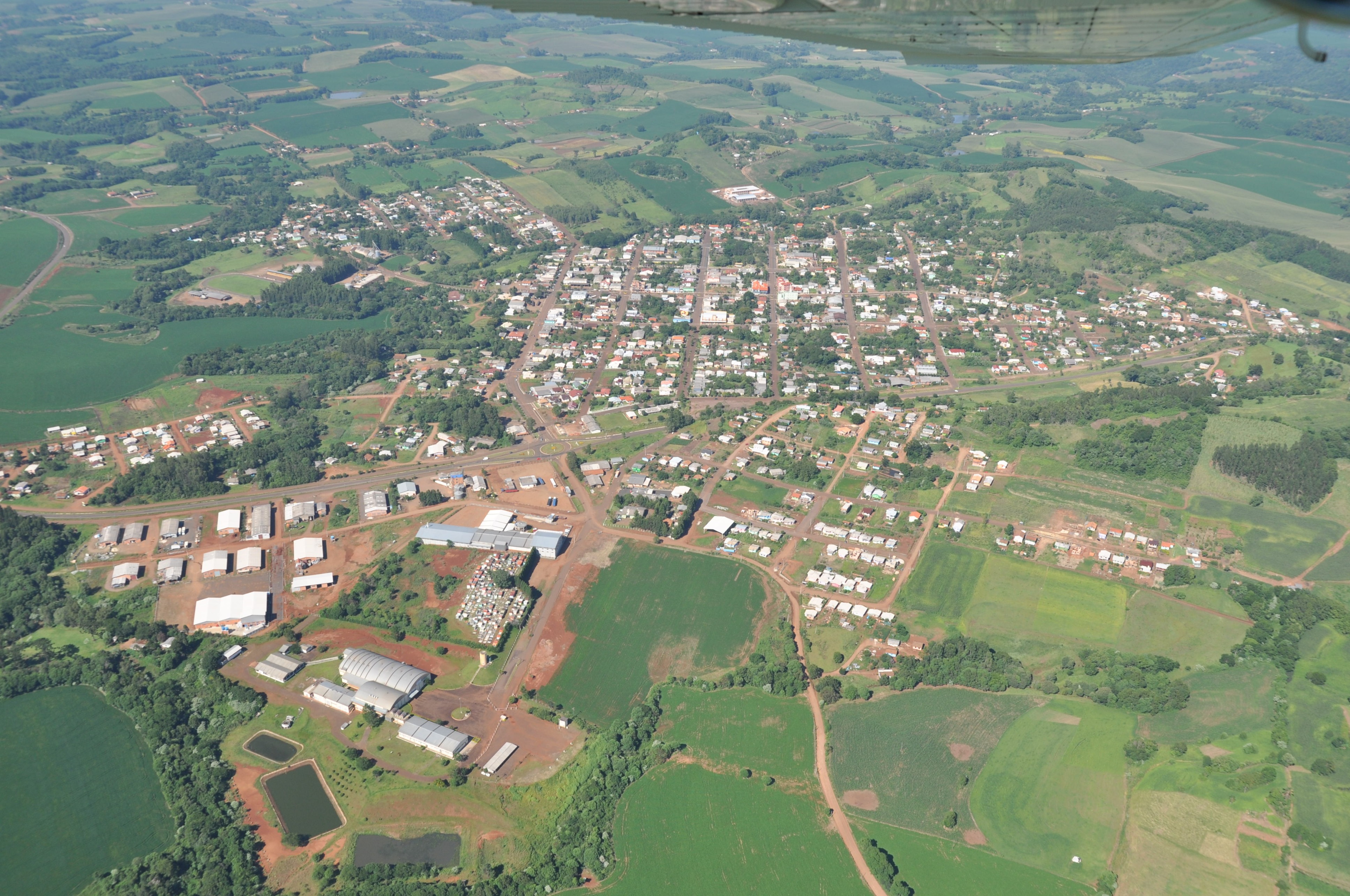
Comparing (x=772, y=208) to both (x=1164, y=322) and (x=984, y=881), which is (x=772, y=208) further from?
(x=984, y=881)

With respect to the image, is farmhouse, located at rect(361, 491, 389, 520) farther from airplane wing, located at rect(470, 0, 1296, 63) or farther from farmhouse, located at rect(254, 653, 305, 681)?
airplane wing, located at rect(470, 0, 1296, 63)

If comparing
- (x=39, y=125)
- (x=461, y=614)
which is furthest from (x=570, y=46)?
(x=461, y=614)

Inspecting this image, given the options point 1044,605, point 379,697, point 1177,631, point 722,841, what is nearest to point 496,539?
point 379,697

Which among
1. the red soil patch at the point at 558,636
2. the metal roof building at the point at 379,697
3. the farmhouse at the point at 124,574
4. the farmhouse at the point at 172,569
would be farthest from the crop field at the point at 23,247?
the red soil patch at the point at 558,636

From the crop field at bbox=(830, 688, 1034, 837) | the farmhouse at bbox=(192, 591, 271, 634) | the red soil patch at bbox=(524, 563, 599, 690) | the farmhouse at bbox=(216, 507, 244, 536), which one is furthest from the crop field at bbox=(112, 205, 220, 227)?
the crop field at bbox=(830, 688, 1034, 837)

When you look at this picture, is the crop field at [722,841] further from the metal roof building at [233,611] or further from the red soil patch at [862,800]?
the metal roof building at [233,611]
